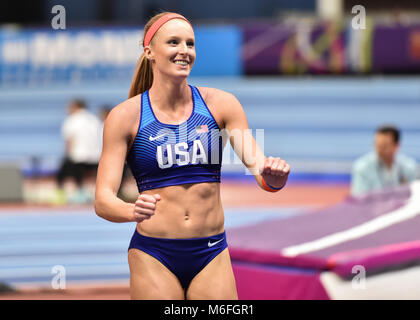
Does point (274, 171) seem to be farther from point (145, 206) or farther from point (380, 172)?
point (380, 172)

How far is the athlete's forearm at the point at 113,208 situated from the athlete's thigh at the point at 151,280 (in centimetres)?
23

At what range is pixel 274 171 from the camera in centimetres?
253

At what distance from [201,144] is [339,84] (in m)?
11.8

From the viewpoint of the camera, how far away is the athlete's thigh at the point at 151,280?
8.50 ft

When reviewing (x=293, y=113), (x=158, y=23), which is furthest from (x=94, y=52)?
(x=158, y=23)

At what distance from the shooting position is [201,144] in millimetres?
2682

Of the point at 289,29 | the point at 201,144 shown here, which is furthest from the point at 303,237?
the point at 289,29

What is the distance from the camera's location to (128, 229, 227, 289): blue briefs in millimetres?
2646

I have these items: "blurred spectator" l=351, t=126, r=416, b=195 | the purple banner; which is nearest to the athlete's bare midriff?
Answer: "blurred spectator" l=351, t=126, r=416, b=195

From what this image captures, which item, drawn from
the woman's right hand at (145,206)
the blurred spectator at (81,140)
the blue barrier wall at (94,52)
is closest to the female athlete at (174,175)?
the woman's right hand at (145,206)

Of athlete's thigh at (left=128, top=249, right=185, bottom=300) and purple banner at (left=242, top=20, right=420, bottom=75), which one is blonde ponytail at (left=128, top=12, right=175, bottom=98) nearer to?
athlete's thigh at (left=128, top=249, right=185, bottom=300)

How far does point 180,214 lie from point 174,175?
5.7 inches

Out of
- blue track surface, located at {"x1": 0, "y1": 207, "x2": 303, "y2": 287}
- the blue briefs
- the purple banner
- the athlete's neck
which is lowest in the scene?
blue track surface, located at {"x1": 0, "y1": 207, "x2": 303, "y2": 287}

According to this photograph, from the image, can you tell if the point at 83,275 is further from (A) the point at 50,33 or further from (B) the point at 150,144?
(A) the point at 50,33
